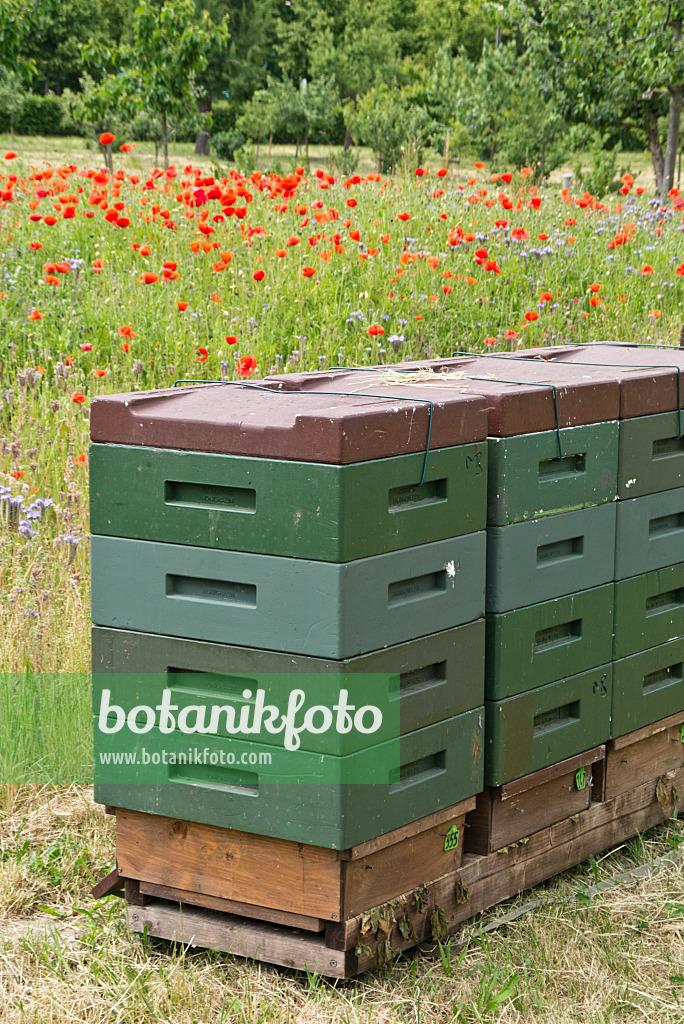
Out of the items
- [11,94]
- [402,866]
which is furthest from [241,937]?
[11,94]

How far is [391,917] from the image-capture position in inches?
111

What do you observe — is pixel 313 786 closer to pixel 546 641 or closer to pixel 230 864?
pixel 230 864

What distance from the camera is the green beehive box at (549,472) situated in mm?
3053

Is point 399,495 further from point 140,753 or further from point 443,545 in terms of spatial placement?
point 140,753

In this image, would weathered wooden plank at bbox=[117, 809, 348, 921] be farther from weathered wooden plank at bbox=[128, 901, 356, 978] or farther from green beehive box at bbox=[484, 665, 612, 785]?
green beehive box at bbox=[484, 665, 612, 785]

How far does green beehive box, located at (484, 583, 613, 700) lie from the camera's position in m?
3.08

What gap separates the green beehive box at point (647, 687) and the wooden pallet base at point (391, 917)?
29 cm

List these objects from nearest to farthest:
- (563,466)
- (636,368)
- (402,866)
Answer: (402,866) < (563,466) < (636,368)

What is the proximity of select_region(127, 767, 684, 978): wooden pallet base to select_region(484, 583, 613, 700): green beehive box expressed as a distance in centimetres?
48

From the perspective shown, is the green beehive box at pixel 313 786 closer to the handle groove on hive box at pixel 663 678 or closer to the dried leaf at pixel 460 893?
the dried leaf at pixel 460 893

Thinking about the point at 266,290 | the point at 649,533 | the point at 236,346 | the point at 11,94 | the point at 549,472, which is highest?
the point at 11,94

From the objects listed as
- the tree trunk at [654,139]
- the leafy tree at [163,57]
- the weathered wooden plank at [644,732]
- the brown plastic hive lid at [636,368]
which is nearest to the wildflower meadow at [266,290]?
the brown plastic hive lid at [636,368]

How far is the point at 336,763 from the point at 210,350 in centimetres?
438

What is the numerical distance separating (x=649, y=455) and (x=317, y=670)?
1.44 m
